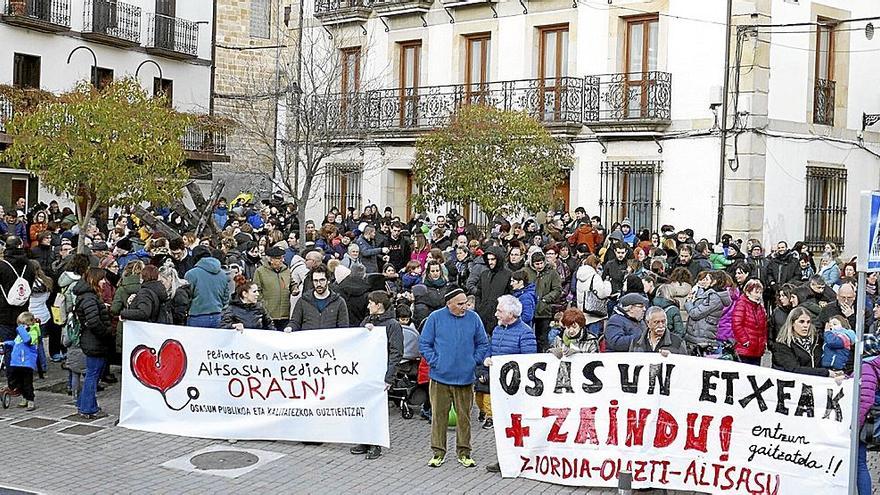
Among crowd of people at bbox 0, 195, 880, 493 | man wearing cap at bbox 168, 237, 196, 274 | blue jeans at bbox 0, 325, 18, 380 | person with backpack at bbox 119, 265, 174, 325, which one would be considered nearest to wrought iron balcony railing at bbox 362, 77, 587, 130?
crowd of people at bbox 0, 195, 880, 493

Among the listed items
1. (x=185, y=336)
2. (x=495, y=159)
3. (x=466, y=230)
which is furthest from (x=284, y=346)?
(x=495, y=159)

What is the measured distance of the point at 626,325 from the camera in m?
10.7

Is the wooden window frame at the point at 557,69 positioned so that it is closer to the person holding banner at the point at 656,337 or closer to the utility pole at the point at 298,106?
the utility pole at the point at 298,106

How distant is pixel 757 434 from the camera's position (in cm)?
938

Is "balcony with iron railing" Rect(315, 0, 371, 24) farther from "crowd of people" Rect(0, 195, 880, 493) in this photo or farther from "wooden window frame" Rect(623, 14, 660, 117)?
"crowd of people" Rect(0, 195, 880, 493)

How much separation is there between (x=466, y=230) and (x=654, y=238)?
3.40 meters

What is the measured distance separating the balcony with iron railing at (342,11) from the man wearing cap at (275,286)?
692 inches

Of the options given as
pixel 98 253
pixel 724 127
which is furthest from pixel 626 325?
pixel 724 127

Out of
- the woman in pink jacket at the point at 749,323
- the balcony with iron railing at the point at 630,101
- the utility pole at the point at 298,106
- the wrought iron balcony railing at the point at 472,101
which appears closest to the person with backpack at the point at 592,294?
the woman in pink jacket at the point at 749,323

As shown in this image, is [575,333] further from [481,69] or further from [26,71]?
[26,71]

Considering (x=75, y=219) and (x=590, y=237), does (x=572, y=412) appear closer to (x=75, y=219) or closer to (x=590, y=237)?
(x=590, y=237)

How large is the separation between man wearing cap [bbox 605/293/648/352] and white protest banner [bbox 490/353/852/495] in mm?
743

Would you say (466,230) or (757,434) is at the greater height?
(466,230)

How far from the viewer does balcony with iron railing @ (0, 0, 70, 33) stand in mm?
30031
